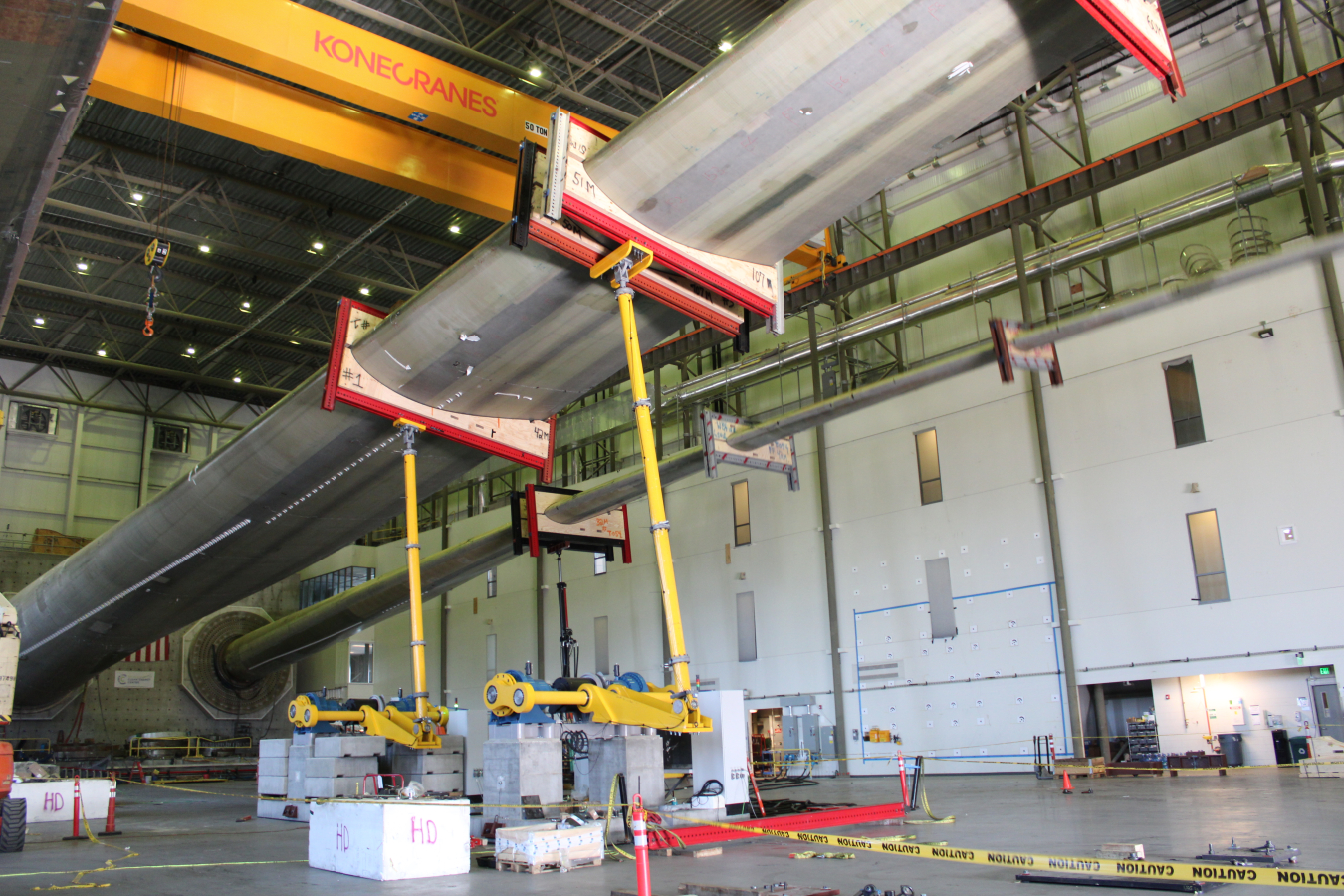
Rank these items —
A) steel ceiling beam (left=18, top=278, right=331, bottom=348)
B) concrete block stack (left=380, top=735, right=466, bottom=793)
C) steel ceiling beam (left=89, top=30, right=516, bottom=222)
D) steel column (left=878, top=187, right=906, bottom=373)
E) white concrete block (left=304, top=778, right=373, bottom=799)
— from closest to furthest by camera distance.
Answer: steel ceiling beam (left=89, top=30, right=516, bottom=222) < white concrete block (left=304, top=778, right=373, bottom=799) < concrete block stack (left=380, top=735, right=466, bottom=793) < steel column (left=878, top=187, right=906, bottom=373) < steel ceiling beam (left=18, top=278, right=331, bottom=348)

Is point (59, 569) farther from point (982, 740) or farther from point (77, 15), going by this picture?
point (982, 740)

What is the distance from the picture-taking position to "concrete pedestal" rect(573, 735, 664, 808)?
11859mm

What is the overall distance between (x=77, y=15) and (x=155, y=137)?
19936mm

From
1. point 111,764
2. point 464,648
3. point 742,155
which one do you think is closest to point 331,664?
point 464,648

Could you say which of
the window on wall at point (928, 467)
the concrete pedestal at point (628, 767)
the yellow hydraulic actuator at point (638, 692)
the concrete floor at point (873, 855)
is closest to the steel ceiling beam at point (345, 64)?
the yellow hydraulic actuator at point (638, 692)

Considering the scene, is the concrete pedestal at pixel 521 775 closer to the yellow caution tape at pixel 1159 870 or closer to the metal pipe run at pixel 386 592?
the metal pipe run at pixel 386 592

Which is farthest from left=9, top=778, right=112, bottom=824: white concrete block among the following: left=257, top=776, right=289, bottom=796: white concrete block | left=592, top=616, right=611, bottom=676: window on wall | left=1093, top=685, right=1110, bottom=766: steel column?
left=1093, top=685, right=1110, bottom=766: steel column

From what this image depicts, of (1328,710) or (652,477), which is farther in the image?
(1328,710)

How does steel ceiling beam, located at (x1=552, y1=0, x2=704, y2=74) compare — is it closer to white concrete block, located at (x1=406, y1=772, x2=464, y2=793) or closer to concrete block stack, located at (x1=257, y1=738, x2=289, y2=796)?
white concrete block, located at (x1=406, y1=772, x2=464, y2=793)

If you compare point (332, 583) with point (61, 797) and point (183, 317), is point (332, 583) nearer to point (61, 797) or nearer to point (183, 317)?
point (183, 317)

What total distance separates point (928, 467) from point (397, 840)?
54.9ft

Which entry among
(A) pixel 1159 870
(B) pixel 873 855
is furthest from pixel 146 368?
(A) pixel 1159 870

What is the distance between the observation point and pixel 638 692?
12344mm

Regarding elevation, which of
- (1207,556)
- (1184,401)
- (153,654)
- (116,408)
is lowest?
(153,654)
